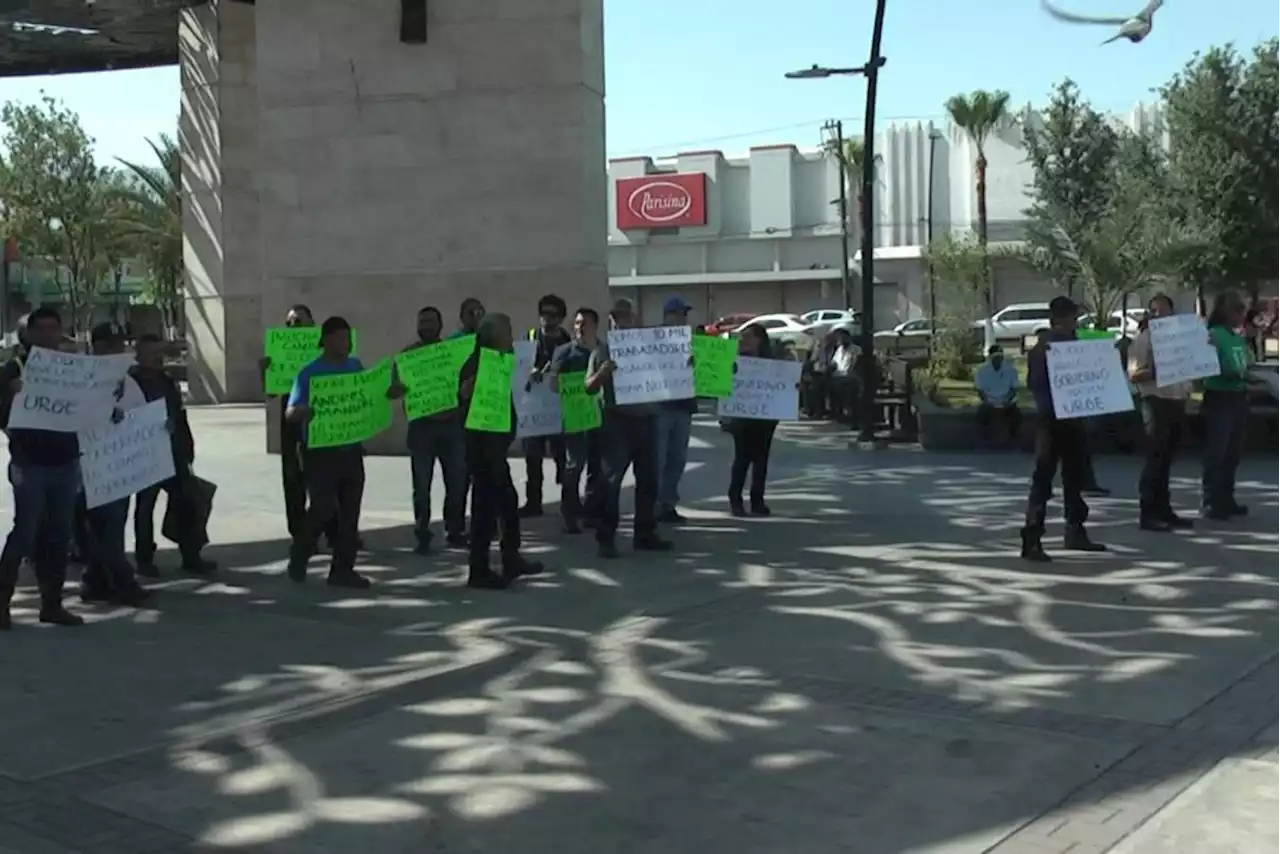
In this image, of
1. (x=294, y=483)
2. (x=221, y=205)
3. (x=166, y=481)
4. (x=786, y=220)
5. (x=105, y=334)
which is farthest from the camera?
(x=786, y=220)

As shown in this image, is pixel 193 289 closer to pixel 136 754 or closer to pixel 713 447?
pixel 713 447

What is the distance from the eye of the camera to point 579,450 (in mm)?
11992

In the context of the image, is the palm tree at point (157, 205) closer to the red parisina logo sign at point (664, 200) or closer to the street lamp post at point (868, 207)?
the street lamp post at point (868, 207)

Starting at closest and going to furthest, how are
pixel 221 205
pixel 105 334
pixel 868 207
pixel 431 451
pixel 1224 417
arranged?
1. pixel 105 334
2. pixel 431 451
3. pixel 1224 417
4. pixel 868 207
5. pixel 221 205

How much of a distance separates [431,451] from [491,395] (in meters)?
1.44

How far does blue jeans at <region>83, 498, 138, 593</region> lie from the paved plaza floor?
399 mm

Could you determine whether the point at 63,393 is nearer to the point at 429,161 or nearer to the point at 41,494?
the point at 41,494

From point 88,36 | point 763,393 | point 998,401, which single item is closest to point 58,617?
point 763,393

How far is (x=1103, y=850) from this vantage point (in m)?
4.87

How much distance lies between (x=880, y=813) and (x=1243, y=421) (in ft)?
26.7

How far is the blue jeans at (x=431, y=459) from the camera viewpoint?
10867 mm

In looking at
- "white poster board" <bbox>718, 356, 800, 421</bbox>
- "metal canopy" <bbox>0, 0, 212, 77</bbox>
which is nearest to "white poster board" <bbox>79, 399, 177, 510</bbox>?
"white poster board" <bbox>718, 356, 800, 421</bbox>

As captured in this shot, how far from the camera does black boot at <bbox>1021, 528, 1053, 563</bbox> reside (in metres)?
10.3

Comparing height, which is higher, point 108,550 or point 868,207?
point 868,207
